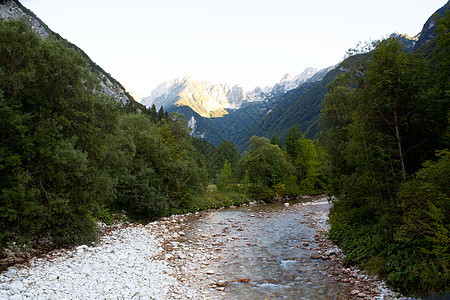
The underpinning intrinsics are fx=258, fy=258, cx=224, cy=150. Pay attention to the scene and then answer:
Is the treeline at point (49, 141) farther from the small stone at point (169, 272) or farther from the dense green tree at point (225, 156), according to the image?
the dense green tree at point (225, 156)

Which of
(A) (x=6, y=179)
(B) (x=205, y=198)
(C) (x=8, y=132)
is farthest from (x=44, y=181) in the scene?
(B) (x=205, y=198)

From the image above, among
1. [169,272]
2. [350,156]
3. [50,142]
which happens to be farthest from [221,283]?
[50,142]

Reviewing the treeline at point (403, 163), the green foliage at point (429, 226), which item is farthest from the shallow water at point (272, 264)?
the green foliage at point (429, 226)

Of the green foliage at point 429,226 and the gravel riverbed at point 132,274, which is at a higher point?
the green foliage at point 429,226

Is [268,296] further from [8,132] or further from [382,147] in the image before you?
[8,132]

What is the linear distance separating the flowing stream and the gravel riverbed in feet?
1.14

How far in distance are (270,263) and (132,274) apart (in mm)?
6763

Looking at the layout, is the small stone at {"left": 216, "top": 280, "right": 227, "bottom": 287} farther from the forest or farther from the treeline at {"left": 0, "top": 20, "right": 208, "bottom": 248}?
the treeline at {"left": 0, "top": 20, "right": 208, "bottom": 248}

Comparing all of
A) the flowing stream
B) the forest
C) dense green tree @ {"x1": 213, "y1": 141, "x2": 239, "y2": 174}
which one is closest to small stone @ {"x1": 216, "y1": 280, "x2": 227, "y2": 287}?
the flowing stream

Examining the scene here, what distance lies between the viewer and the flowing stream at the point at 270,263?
982cm

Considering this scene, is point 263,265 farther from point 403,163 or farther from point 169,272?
point 403,163

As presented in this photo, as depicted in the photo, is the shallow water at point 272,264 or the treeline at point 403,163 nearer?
the treeline at point 403,163

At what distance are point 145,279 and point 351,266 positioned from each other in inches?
351

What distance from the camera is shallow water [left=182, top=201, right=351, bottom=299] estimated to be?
32.1 ft
